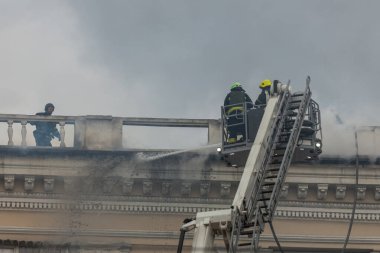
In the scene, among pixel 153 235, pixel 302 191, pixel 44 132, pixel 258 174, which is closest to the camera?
pixel 258 174

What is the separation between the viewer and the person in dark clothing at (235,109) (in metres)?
19.7

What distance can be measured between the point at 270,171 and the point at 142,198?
5.85m

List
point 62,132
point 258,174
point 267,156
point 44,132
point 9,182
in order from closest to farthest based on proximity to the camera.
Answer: point 258,174
point 267,156
point 9,182
point 62,132
point 44,132

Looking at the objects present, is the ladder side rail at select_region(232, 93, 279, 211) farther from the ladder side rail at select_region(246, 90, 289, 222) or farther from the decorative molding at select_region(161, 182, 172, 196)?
the decorative molding at select_region(161, 182, 172, 196)

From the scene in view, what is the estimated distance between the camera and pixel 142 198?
75.8ft

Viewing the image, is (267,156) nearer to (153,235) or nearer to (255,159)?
(255,159)

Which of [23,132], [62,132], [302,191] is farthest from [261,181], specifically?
[23,132]

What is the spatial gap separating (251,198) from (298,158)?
9.09ft

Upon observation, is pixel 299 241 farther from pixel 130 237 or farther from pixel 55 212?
pixel 55 212

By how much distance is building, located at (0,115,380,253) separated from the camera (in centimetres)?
2281

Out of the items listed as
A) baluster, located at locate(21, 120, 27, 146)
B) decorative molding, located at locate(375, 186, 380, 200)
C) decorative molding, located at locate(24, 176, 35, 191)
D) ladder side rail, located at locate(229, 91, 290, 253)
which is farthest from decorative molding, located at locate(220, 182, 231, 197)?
ladder side rail, located at locate(229, 91, 290, 253)

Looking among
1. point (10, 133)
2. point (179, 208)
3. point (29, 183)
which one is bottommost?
point (179, 208)

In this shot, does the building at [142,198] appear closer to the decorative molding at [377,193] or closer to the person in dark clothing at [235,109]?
the decorative molding at [377,193]

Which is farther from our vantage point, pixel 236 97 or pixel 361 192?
pixel 361 192
